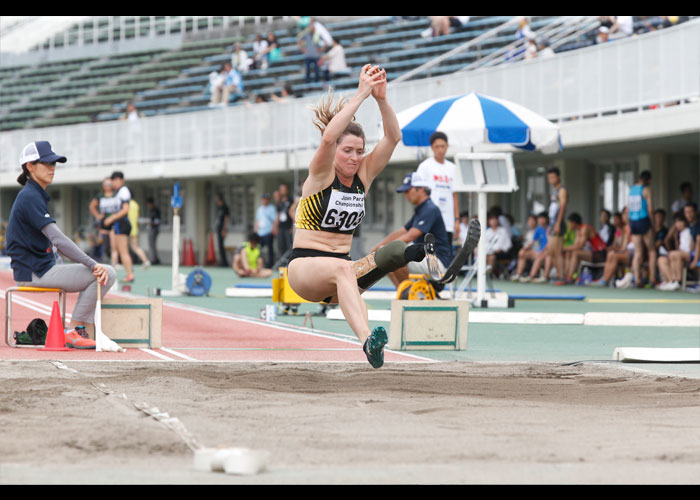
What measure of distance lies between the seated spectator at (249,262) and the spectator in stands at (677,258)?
360 inches

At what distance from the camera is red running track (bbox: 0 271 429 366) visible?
9359 mm

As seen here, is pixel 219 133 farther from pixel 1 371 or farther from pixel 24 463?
pixel 24 463

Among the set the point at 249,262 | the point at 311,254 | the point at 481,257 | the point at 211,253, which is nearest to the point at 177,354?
the point at 311,254

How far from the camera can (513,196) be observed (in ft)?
94.1

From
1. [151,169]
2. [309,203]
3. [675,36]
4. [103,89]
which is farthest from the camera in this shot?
[103,89]

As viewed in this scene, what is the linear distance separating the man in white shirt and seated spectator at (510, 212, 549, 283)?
8914 millimetres

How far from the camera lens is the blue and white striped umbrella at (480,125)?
15625 millimetres

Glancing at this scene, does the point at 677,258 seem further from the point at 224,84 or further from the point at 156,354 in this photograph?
the point at 224,84

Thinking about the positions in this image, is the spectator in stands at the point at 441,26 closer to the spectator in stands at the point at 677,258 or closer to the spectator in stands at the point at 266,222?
the spectator in stands at the point at 266,222

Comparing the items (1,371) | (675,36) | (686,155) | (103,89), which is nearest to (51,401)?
(1,371)

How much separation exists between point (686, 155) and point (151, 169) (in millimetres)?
16398

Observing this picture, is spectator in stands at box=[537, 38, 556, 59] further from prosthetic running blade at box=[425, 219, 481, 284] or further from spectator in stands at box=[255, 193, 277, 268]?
prosthetic running blade at box=[425, 219, 481, 284]

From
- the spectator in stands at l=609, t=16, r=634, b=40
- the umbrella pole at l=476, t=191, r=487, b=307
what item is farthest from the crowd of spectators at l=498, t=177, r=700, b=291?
the spectator in stands at l=609, t=16, r=634, b=40

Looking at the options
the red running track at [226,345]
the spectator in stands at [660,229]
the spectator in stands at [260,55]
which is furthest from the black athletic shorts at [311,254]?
the spectator in stands at [260,55]
